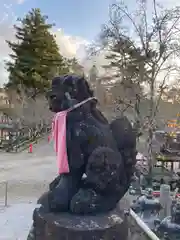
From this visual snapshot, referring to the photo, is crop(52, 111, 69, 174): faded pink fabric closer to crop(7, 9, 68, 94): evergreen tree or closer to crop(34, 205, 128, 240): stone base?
crop(34, 205, 128, 240): stone base

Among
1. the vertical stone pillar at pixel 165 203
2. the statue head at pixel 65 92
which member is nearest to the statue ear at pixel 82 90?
the statue head at pixel 65 92

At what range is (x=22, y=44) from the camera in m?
22.0

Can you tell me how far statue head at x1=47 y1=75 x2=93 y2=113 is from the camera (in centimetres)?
345

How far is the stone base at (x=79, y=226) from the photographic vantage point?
9.95ft

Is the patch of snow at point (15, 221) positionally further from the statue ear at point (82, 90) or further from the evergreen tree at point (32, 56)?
the evergreen tree at point (32, 56)

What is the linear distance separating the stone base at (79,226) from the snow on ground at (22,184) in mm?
2172

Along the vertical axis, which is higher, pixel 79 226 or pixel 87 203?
pixel 87 203

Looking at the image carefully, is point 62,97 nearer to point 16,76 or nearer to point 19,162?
point 19,162

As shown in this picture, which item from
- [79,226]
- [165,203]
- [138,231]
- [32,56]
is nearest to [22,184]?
[165,203]

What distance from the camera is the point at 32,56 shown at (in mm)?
21859

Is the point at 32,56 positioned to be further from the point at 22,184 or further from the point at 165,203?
the point at 165,203

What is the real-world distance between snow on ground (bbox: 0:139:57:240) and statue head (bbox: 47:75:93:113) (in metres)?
2.80

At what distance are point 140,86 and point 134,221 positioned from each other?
7179mm

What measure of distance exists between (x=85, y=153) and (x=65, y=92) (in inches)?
→ 27.8
